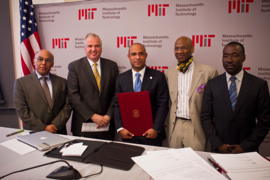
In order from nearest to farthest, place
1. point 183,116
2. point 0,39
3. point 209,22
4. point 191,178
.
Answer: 1. point 191,178
2. point 183,116
3. point 209,22
4. point 0,39

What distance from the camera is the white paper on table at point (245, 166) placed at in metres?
0.91

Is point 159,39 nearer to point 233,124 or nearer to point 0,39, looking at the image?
point 233,124

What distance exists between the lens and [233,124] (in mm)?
1717

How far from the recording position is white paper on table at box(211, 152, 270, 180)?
0.91 m

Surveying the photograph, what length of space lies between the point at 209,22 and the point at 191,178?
97.6 inches

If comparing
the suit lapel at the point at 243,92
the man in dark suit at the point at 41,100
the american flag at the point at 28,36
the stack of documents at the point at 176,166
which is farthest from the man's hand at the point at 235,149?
the american flag at the point at 28,36

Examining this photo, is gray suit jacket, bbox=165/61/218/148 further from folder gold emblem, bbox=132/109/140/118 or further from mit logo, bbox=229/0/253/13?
mit logo, bbox=229/0/253/13

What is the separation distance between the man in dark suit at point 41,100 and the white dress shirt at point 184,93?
1.54 metres

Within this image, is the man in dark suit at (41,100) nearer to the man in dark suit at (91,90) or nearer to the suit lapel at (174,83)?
the man in dark suit at (91,90)

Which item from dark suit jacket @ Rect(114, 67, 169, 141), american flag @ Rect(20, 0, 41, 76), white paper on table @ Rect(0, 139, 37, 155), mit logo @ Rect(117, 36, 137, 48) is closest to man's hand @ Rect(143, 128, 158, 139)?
dark suit jacket @ Rect(114, 67, 169, 141)

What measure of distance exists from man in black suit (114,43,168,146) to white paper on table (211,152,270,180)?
966 mm

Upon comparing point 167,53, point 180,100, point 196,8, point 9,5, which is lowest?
point 180,100

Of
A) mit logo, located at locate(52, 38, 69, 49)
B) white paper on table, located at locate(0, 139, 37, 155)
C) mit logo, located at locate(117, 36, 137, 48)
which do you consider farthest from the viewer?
mit logo, located at locate(52, 38, 69, 49)

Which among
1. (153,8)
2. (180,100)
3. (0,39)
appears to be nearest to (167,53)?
(153,8)
